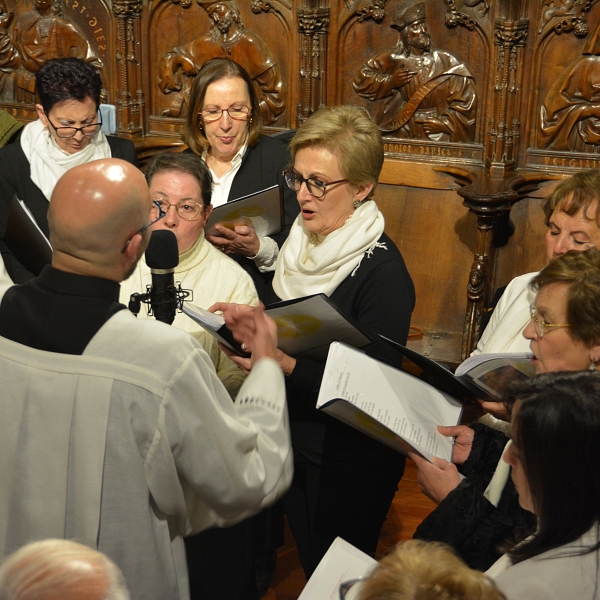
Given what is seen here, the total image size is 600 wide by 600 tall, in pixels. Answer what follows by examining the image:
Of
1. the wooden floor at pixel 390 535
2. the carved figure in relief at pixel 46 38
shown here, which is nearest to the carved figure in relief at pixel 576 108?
the wooden floor at pixel 390 535

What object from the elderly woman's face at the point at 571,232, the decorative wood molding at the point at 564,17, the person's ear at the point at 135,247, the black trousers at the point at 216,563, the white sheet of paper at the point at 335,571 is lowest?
the black trousers at the point at 216,563

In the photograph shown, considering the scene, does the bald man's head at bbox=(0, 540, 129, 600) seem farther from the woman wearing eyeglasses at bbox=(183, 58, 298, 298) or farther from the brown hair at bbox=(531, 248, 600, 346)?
the woman wearing eyeglasses at bbox=(183, 58, 298, 298)

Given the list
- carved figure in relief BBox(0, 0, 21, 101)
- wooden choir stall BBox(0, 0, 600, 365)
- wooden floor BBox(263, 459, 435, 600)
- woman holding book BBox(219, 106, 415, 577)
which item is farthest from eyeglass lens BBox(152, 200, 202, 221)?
carved figure in relief BBox(0, 0, 21, 101)

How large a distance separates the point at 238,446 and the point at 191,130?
2.04 m

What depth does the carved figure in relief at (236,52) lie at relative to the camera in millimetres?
4715

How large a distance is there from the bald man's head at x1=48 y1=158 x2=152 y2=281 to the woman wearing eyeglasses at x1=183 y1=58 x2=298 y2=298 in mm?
1639

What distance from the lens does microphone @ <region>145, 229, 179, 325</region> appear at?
1.82m

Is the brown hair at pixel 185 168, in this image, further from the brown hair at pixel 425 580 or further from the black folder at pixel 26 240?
the brown hair at pixel 425 580

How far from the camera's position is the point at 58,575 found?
3.43 ft

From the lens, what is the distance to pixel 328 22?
4539mm

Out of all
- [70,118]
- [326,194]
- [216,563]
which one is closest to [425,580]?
[216,563]

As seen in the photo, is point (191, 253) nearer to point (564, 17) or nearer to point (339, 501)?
point (339, 501)

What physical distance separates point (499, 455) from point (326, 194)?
92 cm

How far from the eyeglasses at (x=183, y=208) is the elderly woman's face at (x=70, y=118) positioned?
1111 mm
